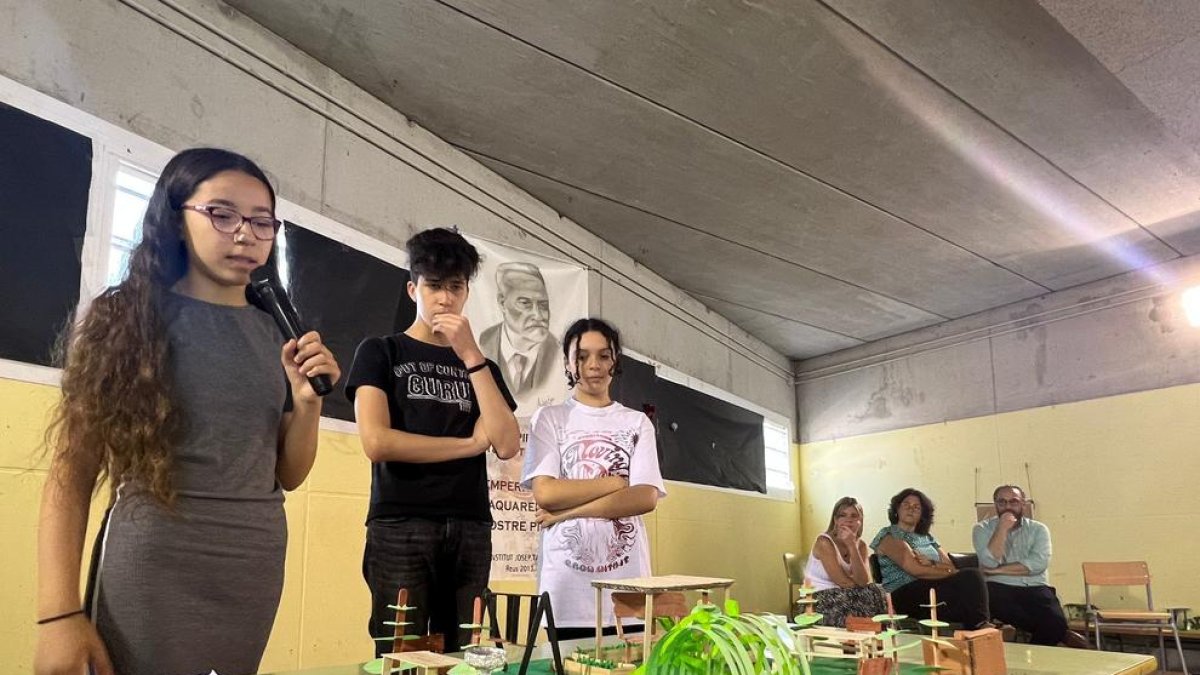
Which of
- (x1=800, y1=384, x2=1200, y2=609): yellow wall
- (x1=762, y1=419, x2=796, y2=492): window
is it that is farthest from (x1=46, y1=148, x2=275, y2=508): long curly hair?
(x1=762, y1=419, x2=796, y2=492): window

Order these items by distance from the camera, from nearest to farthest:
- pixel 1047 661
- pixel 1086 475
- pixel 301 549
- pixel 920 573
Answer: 1. pixel 1047 661
2. pixel 301 549
3. pixel 920 573
4. pixel 1086 475

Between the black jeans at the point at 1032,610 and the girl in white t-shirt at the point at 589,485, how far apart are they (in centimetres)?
341

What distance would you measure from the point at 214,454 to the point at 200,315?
0.22 metres

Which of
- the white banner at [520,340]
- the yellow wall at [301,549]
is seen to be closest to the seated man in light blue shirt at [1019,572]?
the yellow wall at [301,549]

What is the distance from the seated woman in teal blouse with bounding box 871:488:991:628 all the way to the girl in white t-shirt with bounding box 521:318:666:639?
1623 mm

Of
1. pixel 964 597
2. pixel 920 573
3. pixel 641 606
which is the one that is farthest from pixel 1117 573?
pixel 641 606

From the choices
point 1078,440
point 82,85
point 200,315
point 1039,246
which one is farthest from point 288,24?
point 1078,440

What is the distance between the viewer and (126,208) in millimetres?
2461

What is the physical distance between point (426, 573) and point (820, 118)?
9.46 feet

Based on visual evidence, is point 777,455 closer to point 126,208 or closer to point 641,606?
point 126,208

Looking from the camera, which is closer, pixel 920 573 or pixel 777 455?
pixel 920 573

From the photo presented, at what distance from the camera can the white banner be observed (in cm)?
343

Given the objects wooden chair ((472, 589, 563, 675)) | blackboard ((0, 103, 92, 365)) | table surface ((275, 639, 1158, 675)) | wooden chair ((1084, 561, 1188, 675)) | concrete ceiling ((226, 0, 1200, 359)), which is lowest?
wooden chair ((1084, 561, 1188, 675))

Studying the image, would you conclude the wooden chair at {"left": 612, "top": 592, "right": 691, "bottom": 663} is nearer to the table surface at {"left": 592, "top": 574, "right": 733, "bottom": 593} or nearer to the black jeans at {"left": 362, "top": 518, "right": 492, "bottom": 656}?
the table surface at {"left": 592, "top": 574, "right": 733, "bottom": 593}
